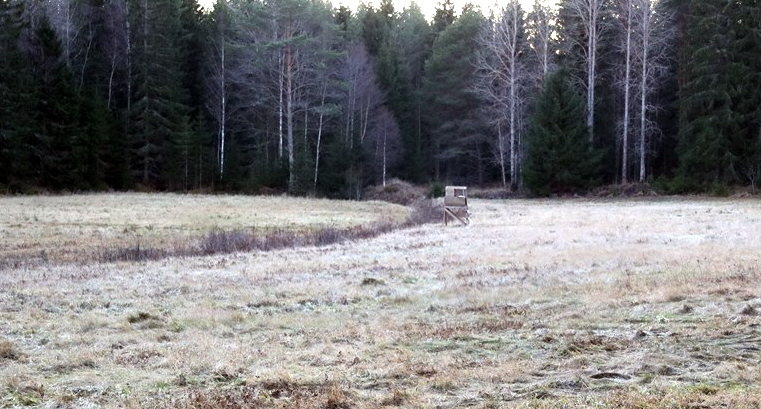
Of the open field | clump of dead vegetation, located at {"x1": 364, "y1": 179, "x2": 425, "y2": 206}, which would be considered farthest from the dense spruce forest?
the open field

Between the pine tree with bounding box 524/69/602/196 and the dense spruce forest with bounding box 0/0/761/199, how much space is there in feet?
0.40

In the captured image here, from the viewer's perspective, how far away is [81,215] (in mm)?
28094

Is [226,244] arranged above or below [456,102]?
below

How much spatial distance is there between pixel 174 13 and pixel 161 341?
53.2 meters

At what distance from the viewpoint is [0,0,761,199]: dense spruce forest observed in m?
41.2

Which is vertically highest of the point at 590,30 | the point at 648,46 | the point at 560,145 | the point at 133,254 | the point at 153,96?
the point at 590,30

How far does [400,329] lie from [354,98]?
167ft

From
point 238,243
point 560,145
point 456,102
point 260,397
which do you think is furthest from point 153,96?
point 260,397

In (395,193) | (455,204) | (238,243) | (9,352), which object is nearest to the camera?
(9,352)

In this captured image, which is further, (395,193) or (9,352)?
(395,193)

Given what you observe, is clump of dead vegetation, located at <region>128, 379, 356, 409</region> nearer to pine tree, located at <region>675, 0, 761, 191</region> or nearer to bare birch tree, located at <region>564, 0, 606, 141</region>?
pine tree, located at <region>675, 0, 761, 191</region>

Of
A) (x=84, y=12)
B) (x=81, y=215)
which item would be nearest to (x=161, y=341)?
(x=81, y=215)

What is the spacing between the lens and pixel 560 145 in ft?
141

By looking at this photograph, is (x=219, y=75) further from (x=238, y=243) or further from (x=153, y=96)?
(x=238, y=243)
